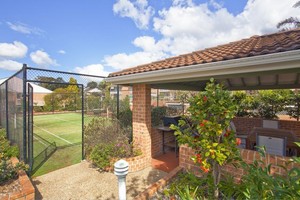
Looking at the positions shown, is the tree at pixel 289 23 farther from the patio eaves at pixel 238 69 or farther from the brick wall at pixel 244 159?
the brick wall at pixel 244 159

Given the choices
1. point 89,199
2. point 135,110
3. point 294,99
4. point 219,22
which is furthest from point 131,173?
point 219,22

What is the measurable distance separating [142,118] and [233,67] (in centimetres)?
334

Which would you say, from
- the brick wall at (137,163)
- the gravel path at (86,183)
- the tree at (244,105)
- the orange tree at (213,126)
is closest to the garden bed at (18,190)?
the gravel path at (86,183)

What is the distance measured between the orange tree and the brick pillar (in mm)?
2611

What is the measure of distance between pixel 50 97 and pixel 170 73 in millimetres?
22758

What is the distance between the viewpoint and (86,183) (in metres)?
4.62

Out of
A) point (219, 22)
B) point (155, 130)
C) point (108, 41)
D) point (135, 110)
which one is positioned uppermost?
point (219, 22)

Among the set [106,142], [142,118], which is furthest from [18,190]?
[142,118]

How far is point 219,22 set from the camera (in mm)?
14289

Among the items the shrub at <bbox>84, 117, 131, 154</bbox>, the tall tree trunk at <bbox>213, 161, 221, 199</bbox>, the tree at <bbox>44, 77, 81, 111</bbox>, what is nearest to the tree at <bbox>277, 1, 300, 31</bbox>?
the shrub at <bbox>84, 117, 131, 154</bbox>

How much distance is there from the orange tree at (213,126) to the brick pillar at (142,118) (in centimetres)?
261

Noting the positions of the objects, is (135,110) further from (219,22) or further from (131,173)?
(219,22)

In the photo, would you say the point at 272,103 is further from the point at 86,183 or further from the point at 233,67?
the point at 86,183

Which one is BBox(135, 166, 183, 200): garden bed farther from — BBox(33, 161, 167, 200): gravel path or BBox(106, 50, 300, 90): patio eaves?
BBox(106, 50, 300, 90): patio eaves
